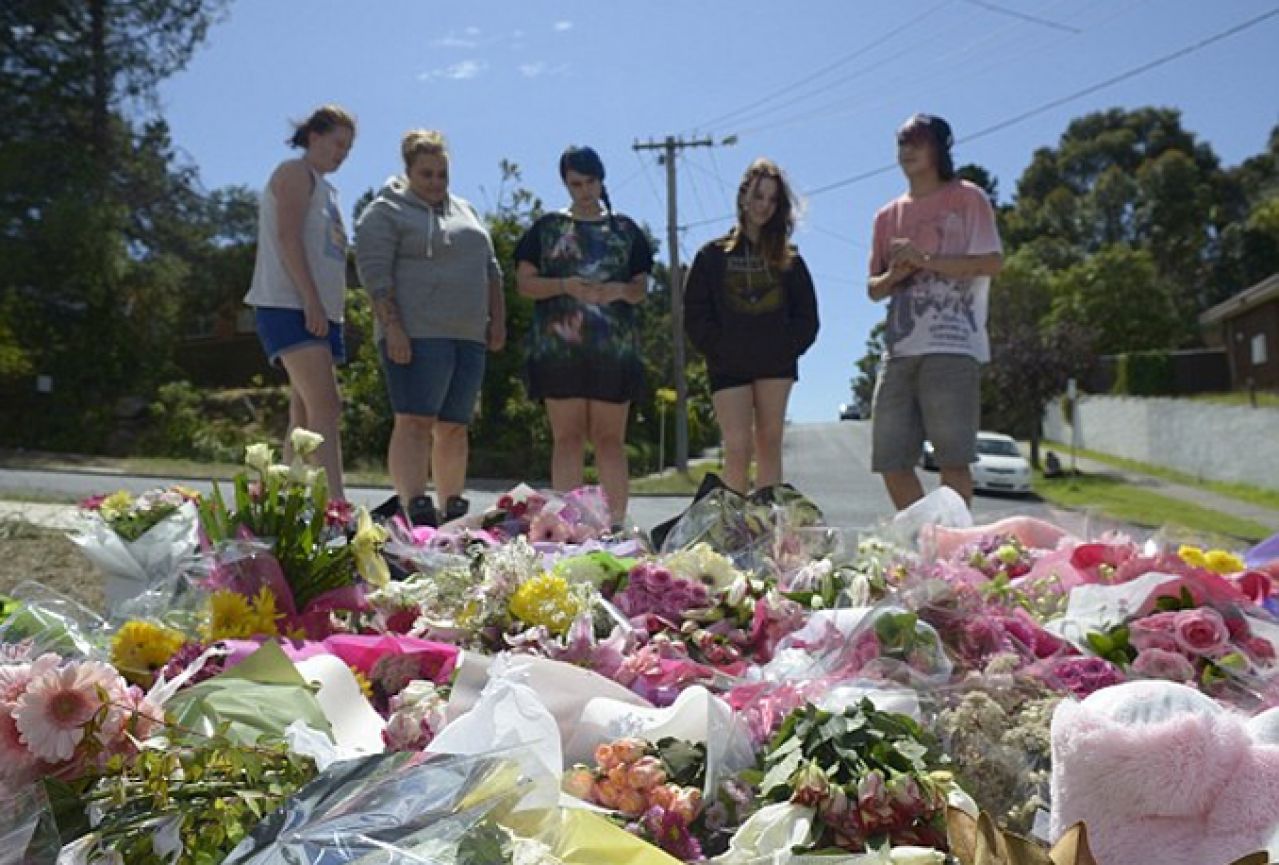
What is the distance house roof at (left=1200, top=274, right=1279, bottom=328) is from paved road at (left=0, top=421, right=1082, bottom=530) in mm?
12902

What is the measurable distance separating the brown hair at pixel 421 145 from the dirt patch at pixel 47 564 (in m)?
2.08

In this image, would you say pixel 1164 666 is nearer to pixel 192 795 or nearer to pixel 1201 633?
pixel 1201 633

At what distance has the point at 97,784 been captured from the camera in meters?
1.48

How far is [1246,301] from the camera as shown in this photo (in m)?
35.9

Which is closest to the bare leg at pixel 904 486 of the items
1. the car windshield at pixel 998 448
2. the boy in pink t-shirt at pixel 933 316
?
the boy in pink t-shirt at pixel 933 316

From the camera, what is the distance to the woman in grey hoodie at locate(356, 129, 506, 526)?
4566mm

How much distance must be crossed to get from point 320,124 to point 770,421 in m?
2.27

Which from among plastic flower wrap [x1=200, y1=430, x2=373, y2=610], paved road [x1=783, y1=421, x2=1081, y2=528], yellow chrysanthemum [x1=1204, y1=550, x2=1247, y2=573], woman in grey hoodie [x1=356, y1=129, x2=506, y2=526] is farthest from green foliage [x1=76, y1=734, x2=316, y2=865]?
woman in grey hoodie [x1=356, y1=129, x2=506, y2=526]

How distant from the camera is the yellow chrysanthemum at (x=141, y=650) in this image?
6.91ft

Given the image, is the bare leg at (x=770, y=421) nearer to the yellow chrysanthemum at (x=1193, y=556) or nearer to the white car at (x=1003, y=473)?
the yellow chrysanthemum at (x=1193, y=556)

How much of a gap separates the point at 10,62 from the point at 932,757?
91.7 feet

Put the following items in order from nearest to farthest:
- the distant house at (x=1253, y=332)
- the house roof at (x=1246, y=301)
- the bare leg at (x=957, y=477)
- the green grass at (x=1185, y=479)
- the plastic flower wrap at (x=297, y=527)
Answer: the plastic flower wrap at (x=297, y=527) < the bare leg at (x=957, y=477) < the green grass at (x=1185, y=479) < the house roof at (x=1246, y=301) < the distant house at (x=1253, y=332)

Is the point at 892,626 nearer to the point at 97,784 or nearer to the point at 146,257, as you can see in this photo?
the point at 97,784

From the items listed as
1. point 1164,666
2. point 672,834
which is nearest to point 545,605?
point 672,834
